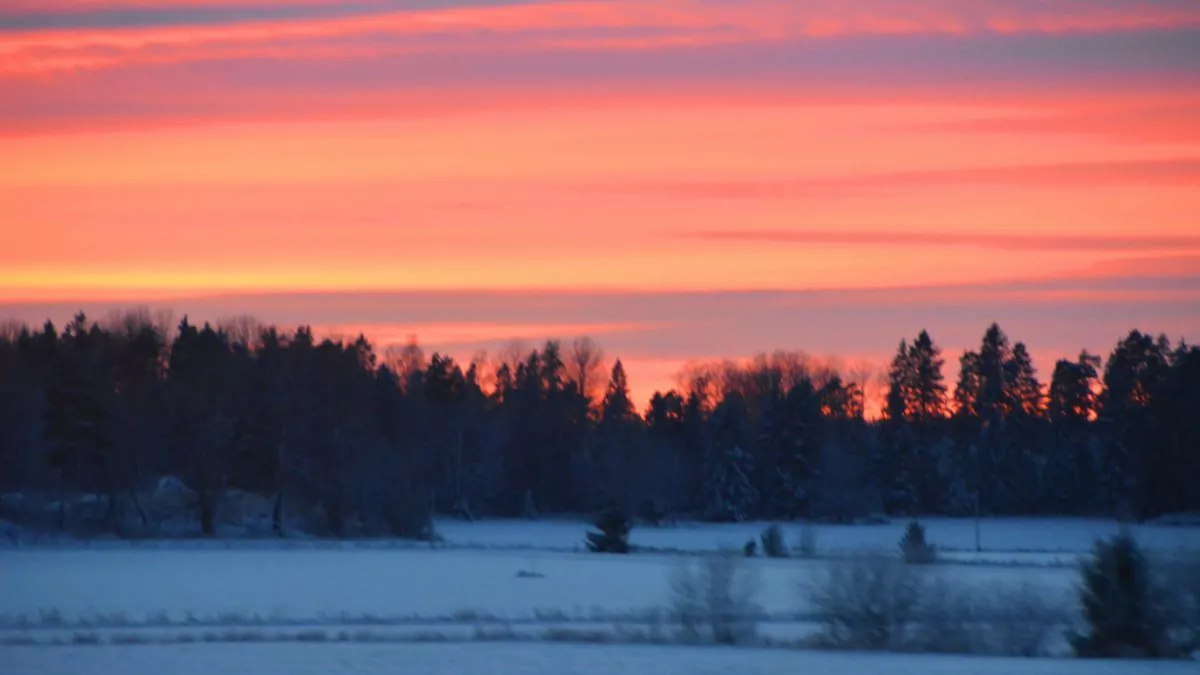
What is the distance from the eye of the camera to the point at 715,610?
28.5m

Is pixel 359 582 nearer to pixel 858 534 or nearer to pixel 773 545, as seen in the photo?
pixel 773 545

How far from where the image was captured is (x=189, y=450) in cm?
7062

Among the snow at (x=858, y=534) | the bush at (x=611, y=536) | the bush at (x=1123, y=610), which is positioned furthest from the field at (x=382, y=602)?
the snow at (x=858, y=534)

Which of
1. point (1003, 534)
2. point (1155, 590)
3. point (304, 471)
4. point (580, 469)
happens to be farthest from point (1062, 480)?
point (1155, 590)

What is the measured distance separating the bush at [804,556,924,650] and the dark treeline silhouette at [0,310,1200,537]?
149 feet

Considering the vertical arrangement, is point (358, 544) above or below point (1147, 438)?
below

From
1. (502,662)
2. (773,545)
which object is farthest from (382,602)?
(773,545)

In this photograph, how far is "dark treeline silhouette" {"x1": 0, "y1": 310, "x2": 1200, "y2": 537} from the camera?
70.9 meters

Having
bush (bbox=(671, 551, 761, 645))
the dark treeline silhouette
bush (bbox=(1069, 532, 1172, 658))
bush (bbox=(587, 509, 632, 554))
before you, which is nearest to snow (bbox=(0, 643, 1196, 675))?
bush (bbox=(1069, 532, 1172, 658))

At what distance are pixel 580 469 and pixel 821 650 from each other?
70290mm

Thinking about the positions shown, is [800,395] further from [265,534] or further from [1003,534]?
[265,534]

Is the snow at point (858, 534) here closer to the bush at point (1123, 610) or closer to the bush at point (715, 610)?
the bush at point (1123, 610)

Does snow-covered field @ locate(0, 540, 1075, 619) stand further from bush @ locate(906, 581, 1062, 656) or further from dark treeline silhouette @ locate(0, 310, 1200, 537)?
dark treeline silhouette @ locate(0, 310, 1200, 537)

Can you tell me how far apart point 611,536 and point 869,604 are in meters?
29.8
